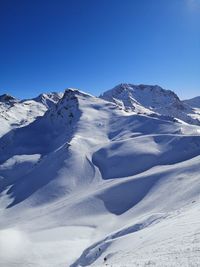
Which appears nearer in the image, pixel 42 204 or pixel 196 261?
pixel 196 261

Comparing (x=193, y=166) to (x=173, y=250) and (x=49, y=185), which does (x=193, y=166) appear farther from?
Result: (x=173, y=250)

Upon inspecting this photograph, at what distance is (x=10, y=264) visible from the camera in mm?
51969

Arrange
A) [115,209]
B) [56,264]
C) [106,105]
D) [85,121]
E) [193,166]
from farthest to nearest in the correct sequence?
[106,105], [85,121], [193,166], [115,209], [56,264]

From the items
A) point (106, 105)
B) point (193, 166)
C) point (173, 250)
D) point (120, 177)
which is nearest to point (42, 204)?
point (120, 177)

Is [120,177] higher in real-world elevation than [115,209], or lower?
higher

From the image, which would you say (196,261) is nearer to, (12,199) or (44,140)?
(12,199)

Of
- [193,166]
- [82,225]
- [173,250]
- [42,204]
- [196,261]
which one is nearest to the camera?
[196,261]

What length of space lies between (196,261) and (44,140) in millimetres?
171888

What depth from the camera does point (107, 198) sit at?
8825 cm

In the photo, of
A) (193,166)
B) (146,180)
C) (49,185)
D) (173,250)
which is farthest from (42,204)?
(173,250)

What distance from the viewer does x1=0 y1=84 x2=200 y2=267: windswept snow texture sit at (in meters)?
31.7

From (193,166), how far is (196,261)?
73.5 m

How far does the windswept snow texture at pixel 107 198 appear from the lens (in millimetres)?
31719

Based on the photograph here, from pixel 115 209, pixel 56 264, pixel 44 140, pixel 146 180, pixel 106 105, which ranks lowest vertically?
pixel 56 264
